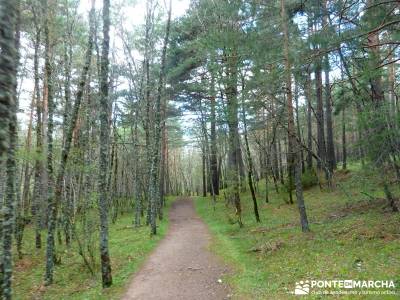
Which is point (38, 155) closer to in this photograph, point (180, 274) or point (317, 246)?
point (180, 274)

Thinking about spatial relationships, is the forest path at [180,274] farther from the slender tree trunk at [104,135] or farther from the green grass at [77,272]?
the slender tree trunk at [104,135]

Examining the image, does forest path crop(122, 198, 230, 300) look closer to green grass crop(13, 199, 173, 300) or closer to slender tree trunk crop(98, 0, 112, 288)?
green grass crop(13, 199, 173, 300)

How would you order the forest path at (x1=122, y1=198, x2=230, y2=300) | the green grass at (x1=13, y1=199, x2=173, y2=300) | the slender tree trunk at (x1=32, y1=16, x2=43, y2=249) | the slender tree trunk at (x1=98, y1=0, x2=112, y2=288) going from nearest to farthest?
the forest path at (x1=122, y1=198, x2=230, y2=300) → the slender tree trunk at (x1=98, y1=0, x2=112, y2=288) → the green grass at (x1=13, y1=199, x2=173, y2=300) → the slender tree trunk at (x1=32, y1=16, x2=43, y2=249)

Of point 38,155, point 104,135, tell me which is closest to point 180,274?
point 104,135

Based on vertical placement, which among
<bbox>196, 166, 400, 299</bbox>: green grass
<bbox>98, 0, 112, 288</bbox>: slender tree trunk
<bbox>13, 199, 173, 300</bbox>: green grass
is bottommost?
<bbox>13, 199, 173, 300</bbox>: green grass

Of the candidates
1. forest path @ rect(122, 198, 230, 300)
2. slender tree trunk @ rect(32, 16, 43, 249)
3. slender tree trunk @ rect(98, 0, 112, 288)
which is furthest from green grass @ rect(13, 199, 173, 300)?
slender tree trunk @ rect(32, 16, 43, 249)

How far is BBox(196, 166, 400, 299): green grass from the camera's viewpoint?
748cm

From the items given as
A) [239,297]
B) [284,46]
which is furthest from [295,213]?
[239,297]

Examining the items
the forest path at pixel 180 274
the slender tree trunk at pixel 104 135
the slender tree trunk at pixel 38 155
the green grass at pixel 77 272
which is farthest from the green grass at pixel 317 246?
the slender tree trunk at pixel 38 155

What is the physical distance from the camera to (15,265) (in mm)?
12375

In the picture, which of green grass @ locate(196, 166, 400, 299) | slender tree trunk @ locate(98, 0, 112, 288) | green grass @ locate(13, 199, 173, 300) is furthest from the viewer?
green grass @ locate(13, 199, 173, 300)

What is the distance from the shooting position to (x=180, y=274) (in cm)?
946

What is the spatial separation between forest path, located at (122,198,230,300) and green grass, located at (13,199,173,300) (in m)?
0.40

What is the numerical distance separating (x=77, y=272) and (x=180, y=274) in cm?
366
